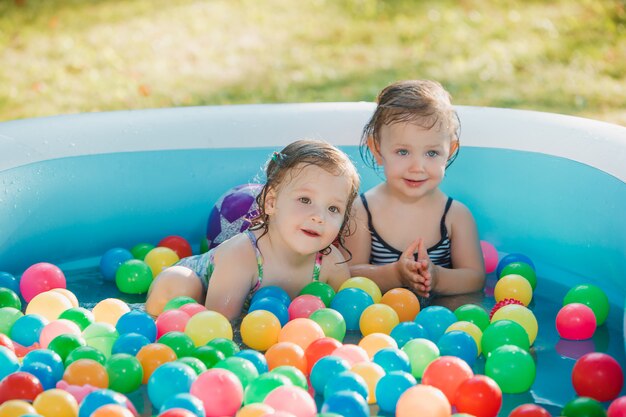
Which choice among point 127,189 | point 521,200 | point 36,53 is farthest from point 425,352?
point 36,53

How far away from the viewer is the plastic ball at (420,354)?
233 centimetres

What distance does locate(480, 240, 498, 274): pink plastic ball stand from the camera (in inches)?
126

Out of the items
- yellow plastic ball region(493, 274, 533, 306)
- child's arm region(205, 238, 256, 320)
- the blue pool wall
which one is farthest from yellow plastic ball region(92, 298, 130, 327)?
yellow plastic ball region(493, 274, 533, 306)

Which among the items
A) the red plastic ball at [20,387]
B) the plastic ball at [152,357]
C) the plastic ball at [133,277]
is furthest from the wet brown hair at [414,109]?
the red plastic ball at [20,387]

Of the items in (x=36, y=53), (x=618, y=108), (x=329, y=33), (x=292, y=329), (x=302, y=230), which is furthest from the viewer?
(x=329, y=33)

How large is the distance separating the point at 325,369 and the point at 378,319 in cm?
39

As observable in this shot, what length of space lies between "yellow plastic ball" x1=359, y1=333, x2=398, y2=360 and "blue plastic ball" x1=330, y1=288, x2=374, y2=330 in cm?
26

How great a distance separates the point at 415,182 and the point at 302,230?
0.46 meters

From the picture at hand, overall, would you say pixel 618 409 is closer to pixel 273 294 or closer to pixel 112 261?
pixel 273 294

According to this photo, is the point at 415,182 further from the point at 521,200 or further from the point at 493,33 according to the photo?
the point at 493,33

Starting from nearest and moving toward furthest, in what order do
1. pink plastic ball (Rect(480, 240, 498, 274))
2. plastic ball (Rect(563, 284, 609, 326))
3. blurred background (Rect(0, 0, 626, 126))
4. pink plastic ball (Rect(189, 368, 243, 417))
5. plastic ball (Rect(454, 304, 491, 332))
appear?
pink plastic ball (Rect(189, 368, 243, 417)) → plastic ball (Rect(454, 304, 491, 332)) → plastic ball (Rect(563, 284, 609, 326)) → pink plastic ball (Rect(480, 240, 498, 274)) → blurred background (Rect(0, 0, 626, 126))

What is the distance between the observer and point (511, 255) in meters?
3.10

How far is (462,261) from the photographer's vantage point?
3.00 m

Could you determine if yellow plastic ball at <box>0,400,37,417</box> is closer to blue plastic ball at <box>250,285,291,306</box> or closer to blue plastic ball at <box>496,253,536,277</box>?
blue plastic ball at <box>250,285,291,306</box>
